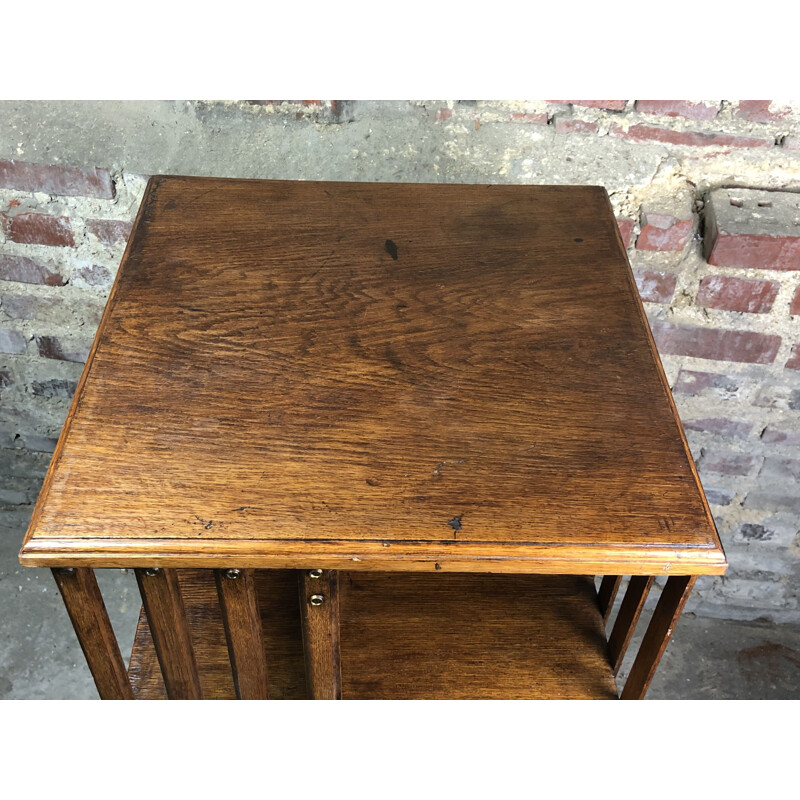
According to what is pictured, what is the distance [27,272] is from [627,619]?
1268mm

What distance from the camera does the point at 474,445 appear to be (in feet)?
3.09

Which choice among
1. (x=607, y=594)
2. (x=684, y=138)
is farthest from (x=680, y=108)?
(x=607, y=594)

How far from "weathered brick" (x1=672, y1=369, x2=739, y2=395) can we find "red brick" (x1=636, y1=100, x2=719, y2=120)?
47 centimetres

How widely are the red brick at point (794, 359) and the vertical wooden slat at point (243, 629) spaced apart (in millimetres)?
1106

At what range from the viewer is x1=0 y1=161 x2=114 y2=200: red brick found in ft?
5.15

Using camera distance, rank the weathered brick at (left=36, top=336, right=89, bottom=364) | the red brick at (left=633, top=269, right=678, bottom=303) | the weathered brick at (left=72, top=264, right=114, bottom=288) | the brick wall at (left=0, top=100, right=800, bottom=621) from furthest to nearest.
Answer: the weathered brick at (left=36, top=336, right=89, bottom=364), the weathered brick at (left=72, top=264, right=114, bottom=288), the red brick at (left=633, top=269, right=678, bottom=303), the brick wall at (left=0, top=100, right=800, bottom=621)

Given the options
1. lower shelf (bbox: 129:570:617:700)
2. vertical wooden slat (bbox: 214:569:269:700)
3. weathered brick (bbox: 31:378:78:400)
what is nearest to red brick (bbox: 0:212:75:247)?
weathered brick (bbox: 31:378:78:400)

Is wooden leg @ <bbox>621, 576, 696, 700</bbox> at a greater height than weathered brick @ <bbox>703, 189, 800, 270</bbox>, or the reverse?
weathered brick @ <bbox>703, 189, 800, 270</bbox>

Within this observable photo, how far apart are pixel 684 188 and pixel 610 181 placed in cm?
13

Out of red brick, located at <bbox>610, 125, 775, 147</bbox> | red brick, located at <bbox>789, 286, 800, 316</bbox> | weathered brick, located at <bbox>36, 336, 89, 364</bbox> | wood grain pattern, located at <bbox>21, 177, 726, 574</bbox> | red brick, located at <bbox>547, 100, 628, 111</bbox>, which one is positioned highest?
red brick, located at <bbox>547, 100, 628, 111</bbox>

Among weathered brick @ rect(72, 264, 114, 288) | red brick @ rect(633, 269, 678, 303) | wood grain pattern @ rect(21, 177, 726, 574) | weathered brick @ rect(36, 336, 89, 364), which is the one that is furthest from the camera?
weathered brick @ rect(36, 336, 89, 364)

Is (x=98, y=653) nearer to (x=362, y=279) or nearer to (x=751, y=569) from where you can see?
(x=362, y=279)

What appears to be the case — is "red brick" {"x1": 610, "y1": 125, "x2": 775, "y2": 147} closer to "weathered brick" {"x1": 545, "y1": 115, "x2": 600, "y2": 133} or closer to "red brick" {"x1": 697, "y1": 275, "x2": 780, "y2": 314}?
"weathered brick" {"x1": 545, "y1": 115, "x2": 600, "y2": 133}
